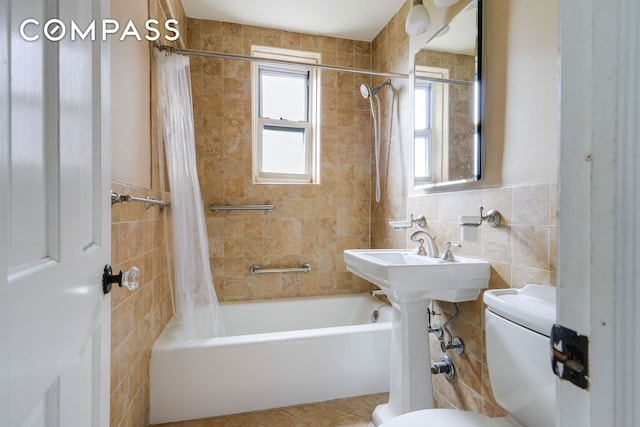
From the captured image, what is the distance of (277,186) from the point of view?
8.25 feet

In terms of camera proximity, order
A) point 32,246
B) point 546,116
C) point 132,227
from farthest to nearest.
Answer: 1. point 132,227
2. point 546,116
3. point 32,246

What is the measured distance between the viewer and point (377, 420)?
1.58m

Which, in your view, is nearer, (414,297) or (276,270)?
(414,297)

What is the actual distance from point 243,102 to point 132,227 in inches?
57.8

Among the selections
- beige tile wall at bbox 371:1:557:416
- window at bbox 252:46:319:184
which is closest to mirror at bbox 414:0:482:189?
beige tile wall at bbox 371:1:557:416

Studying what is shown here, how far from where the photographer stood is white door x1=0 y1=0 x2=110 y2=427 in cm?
40

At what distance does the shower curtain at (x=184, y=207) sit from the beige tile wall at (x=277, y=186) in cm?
59

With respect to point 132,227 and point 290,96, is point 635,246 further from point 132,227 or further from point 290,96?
point 290,96

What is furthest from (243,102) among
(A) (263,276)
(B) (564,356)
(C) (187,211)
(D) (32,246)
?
(B) (564,356)

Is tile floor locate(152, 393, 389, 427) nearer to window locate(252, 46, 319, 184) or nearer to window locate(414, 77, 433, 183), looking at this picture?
window locate(414, 77, 433, 183)

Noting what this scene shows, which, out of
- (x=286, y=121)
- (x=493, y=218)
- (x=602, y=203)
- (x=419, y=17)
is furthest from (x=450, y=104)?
(x=602, y=203)

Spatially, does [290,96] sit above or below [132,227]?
above

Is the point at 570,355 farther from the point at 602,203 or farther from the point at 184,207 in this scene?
the point at 184,207

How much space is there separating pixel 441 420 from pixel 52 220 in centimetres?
122
